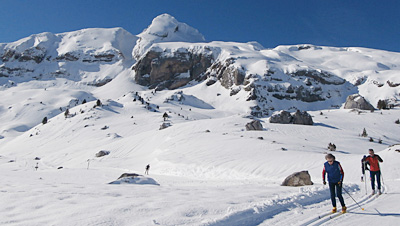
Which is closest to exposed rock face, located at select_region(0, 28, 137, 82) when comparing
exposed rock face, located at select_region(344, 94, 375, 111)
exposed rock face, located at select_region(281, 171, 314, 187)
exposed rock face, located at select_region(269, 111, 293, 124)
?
exposed rock face, located at select_region(344, 94, 375, 111)

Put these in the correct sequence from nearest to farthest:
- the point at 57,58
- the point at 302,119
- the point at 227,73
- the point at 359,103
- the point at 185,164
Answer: the point at 185,164
the point at 302,119
the point at 359,103
the point at 227,73
the point at 57,58

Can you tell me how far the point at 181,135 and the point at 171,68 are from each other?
110119 mm

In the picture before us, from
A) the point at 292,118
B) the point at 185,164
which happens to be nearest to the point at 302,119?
the point at 292,118

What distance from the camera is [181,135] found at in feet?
128

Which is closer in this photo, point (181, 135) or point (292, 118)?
point (181, 135)

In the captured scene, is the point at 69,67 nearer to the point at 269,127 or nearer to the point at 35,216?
the point at 269,127

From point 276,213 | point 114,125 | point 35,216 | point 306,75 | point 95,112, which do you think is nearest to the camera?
point 35,216

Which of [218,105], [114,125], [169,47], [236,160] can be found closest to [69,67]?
[169,47]

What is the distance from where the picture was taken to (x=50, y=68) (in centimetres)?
17362

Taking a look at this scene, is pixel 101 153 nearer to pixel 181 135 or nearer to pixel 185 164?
pixel 181 135

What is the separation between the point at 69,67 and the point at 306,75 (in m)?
136

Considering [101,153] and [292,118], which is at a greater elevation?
[292,118]

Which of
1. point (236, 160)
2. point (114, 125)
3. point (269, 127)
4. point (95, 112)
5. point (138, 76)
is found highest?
point (138, 76)

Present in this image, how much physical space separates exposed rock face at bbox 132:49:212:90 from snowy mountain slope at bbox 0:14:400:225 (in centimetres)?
57
